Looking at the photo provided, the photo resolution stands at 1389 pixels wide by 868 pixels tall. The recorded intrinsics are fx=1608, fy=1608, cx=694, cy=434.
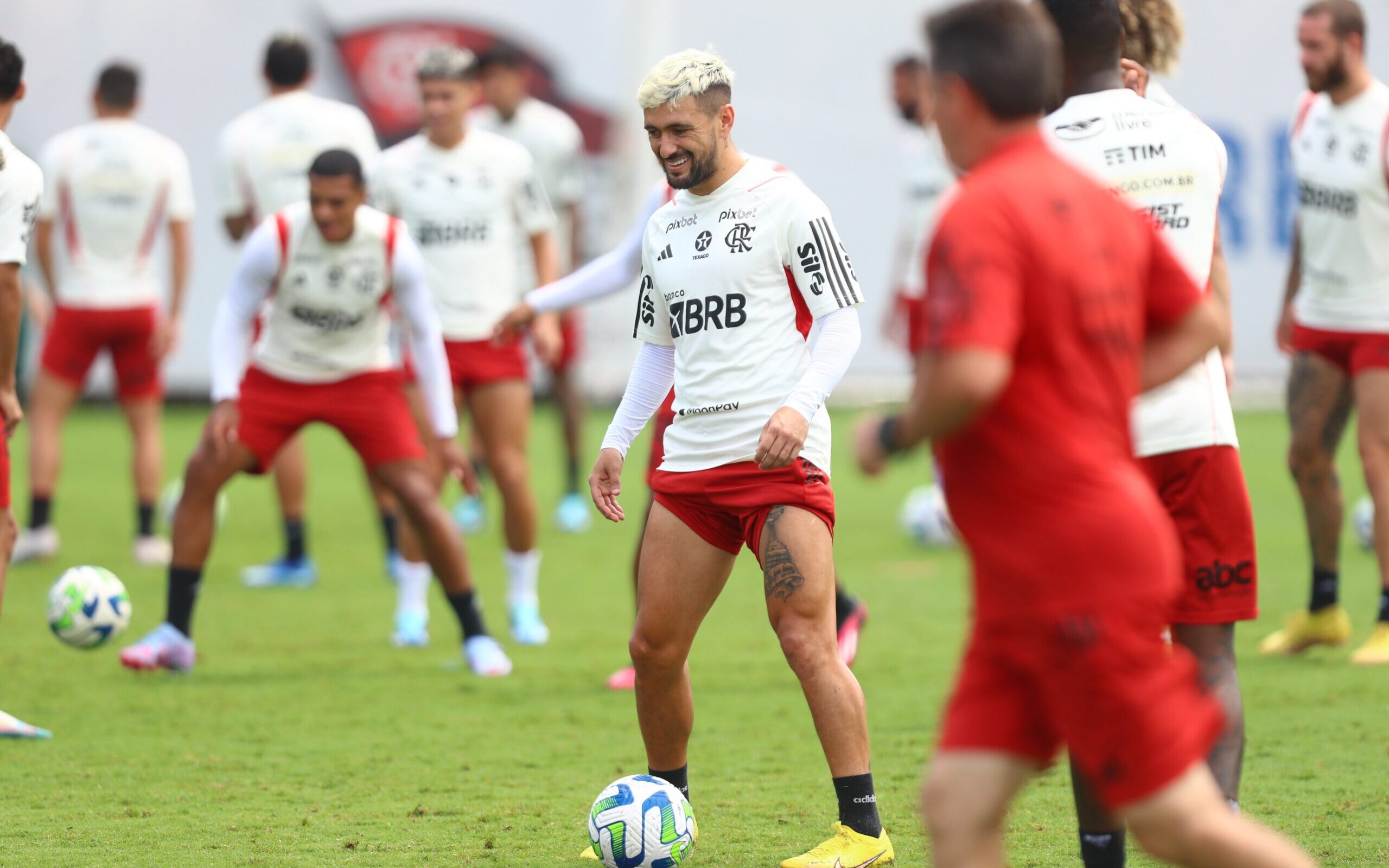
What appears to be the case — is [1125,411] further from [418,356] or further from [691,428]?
[418,356]

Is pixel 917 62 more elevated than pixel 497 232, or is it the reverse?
pixel 917 62

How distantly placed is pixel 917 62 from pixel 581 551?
3.90 m

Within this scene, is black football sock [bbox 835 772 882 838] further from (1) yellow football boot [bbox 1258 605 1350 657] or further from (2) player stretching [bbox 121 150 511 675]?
(1) yellow football boot [bbox 1258 605 1350 657]

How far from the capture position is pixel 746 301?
4512 millimetres

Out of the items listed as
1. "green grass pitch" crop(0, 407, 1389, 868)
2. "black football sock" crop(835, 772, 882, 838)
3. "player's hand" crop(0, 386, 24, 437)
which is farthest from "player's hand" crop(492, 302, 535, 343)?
"black football sock" crop(835, 772, 882, 838)

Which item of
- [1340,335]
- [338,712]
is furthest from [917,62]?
[338,712]

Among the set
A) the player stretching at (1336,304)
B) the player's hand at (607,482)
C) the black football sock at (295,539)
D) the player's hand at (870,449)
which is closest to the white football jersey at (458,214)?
the black football sock at (295,539)

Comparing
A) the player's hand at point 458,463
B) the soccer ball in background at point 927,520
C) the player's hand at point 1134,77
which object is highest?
the player's hand at point 1134,77

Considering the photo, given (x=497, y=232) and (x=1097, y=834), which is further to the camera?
(x=497, y=232)

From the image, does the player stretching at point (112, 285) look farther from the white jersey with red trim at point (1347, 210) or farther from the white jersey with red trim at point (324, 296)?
the white jersey with red trim at point (1347, 210)

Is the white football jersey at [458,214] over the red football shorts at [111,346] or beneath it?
over

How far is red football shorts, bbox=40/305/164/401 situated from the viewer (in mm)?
10164

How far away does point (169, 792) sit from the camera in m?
5.29

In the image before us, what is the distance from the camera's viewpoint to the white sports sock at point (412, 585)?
318 inches
